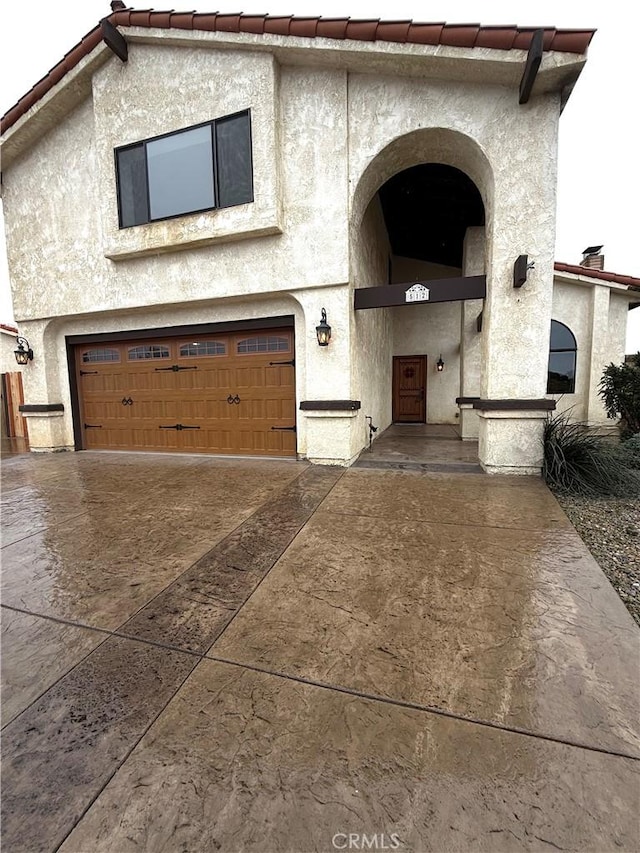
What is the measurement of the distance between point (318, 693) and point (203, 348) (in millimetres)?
5851

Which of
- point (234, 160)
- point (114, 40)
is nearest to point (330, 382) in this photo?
point (234, 160)

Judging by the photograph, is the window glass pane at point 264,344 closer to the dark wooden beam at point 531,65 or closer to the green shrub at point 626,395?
the dark wooden beam at point 531,65

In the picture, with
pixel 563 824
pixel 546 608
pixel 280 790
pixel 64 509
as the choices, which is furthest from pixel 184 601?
pixel 64 509

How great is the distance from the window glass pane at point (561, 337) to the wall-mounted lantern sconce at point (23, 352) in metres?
11.2

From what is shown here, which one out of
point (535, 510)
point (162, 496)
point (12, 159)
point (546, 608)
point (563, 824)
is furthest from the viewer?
point (12, 159)

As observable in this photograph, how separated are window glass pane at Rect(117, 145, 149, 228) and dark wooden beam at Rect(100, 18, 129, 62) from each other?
1.18 metres

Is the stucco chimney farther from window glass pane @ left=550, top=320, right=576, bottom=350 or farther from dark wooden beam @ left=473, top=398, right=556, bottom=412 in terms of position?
dark wooden beam @ left=473, top=398, right=556, bottom=412

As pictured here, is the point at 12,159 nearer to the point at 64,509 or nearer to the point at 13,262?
the point at 13,262

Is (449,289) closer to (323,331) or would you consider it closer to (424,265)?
(323,331)

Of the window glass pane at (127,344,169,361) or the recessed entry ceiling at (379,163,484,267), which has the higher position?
the recessed entry ceiling at (379,163,484,267)

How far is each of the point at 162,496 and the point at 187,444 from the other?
2636mm

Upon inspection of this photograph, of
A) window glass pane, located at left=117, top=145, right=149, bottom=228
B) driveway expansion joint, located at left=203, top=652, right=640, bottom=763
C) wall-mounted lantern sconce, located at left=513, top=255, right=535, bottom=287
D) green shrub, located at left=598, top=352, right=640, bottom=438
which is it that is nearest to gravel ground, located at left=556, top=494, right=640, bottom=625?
driveway expansion joint, located at left=203, top=652, right=640, bottom=763

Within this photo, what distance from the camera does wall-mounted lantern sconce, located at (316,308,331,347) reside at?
5.04 m

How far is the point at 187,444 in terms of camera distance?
6695 mm
